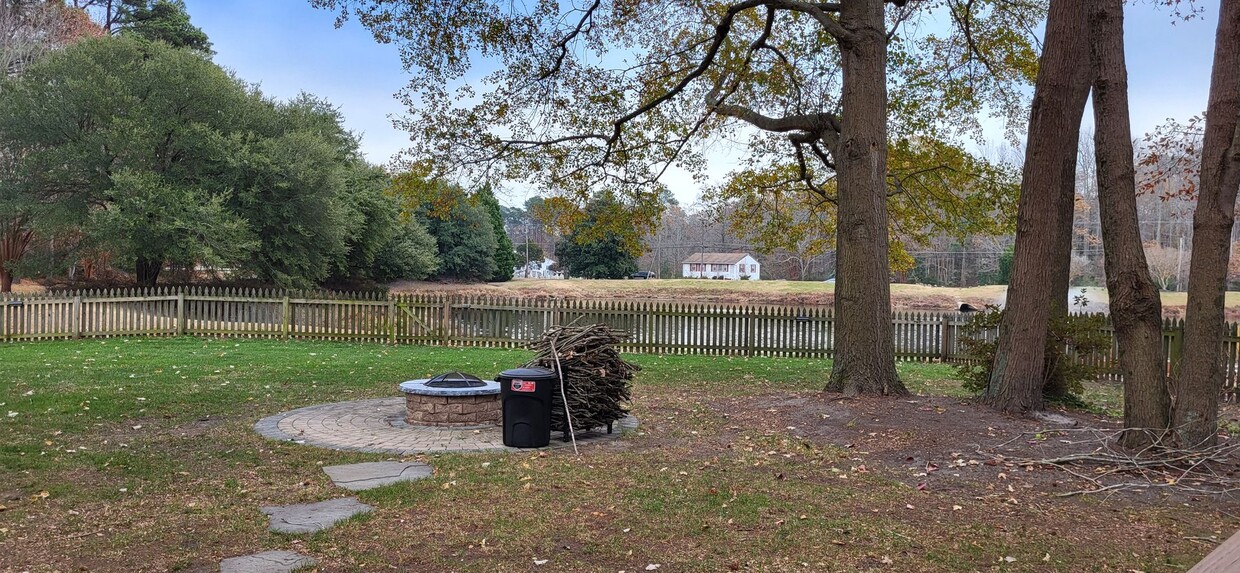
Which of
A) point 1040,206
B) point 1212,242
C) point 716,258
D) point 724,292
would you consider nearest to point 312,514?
point 1212,242

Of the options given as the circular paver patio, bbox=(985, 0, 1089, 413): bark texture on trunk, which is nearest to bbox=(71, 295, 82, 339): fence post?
the circular paver patio

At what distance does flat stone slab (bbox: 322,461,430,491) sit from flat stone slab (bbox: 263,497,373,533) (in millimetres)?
405

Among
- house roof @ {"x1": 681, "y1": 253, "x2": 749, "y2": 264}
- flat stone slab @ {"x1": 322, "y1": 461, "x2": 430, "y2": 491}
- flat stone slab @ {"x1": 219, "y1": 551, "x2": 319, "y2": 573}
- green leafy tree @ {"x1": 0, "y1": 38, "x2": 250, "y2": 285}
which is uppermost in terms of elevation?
green leafy tree @ {"x1": 0, "y1": 38, "x2": 250, "y2": 285}

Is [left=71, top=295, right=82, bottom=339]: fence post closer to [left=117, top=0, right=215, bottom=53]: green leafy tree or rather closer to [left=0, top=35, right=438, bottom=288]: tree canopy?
[left=0, top=35, right=438, bottom=288]: tree canopy

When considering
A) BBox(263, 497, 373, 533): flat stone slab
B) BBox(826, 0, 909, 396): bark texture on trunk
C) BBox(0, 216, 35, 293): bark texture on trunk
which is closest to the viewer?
BBox(263, 497, 373, 533): flat stone slab

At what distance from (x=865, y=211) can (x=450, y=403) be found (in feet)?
17.6

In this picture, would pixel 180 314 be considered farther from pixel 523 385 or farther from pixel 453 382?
pixel 523 385

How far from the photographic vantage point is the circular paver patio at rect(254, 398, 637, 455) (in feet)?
25.0

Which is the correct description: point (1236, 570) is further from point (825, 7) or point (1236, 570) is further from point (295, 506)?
point (825, 7)

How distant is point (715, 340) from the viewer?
18.0 m

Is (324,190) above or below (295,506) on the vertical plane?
above

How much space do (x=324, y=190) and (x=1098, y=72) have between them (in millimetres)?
27189

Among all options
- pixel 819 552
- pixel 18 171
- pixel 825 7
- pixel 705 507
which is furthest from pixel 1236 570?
pixel 18 171

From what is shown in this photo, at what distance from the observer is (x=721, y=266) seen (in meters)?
83.6
